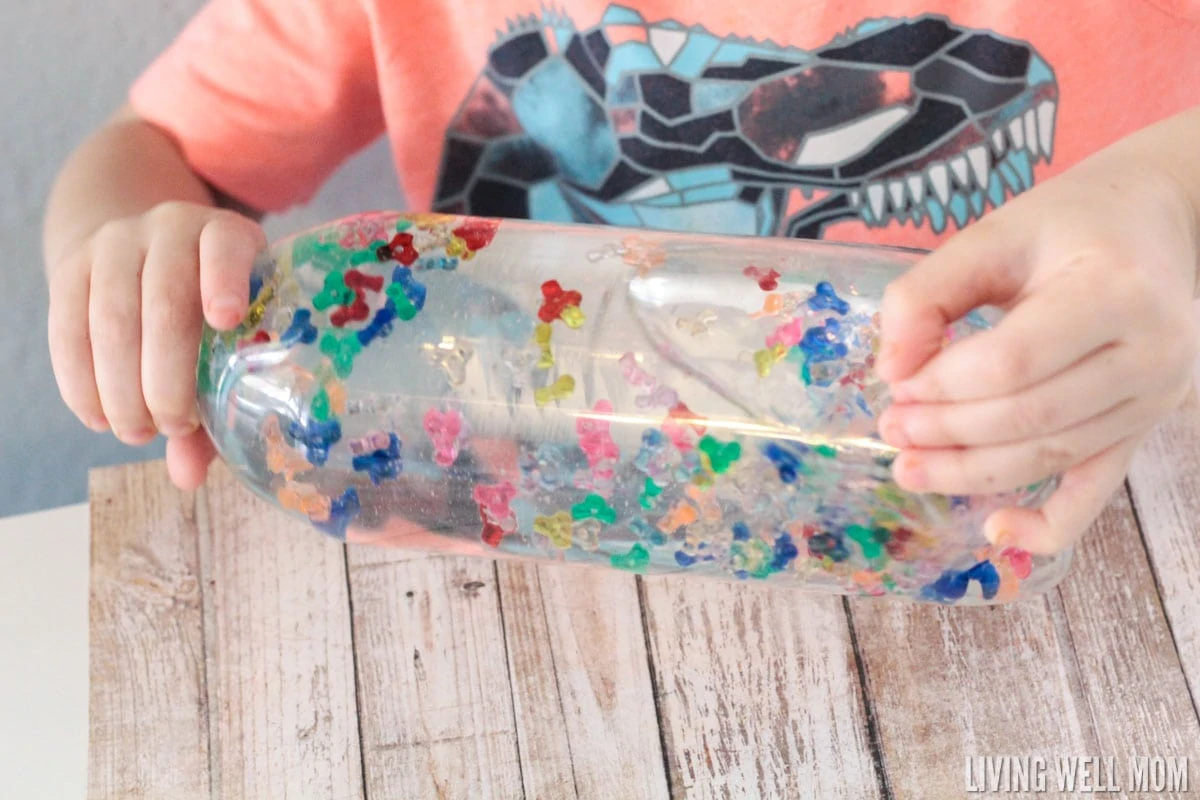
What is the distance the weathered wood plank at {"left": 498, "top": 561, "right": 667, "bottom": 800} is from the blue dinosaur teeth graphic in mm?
265

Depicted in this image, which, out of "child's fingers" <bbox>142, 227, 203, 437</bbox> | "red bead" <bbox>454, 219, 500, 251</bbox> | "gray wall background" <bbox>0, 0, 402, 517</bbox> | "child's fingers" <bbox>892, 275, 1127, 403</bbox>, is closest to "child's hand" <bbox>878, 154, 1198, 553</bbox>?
"child's fingers" <bbox>892, 275, 1127, 403</bbox>

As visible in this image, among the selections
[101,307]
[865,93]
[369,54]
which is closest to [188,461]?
[101,307]

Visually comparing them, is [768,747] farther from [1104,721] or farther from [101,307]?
[101,307]

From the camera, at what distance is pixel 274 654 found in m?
0.57

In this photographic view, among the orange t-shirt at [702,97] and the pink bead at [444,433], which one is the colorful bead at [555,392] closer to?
the pink bead at [444,433]

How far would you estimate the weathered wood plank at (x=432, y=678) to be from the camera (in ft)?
1.75

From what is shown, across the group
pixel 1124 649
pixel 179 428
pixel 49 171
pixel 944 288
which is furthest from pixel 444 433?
pixel 49 171

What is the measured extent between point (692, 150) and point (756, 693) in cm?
33

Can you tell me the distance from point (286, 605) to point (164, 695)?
8 centimetres

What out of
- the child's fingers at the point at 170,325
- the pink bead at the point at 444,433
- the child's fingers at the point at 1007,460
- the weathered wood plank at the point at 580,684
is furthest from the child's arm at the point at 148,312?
the child's fingers at the point at 1007,460

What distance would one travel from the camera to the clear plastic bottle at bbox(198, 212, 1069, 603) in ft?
1.50

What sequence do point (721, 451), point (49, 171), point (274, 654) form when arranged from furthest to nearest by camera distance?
point (49, 171)
point (274, 654)
point (721, 451)

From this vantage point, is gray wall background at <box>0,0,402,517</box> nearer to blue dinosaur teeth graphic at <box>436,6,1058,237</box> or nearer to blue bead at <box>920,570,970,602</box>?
blue dinosaur teeth graphic at <box>436,6,1058,237</box>

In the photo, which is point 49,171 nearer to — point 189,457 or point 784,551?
point 189,457
